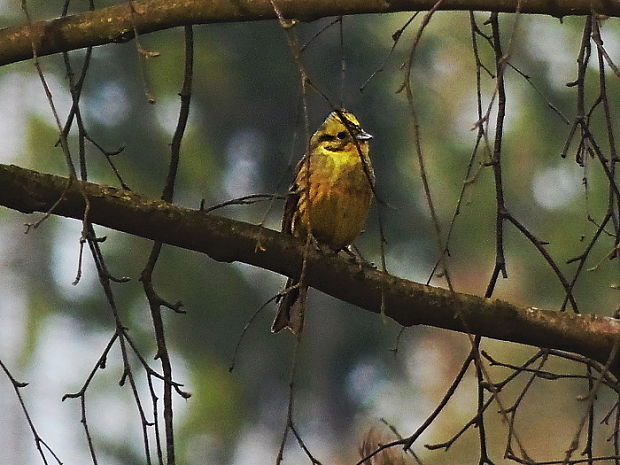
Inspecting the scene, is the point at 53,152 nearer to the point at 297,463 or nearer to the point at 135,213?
the point at 297,463

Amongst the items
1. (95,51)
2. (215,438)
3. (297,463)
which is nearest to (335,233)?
(297,463)

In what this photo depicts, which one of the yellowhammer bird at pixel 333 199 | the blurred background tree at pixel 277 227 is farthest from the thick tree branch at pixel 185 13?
the blurred background tree at pixel 277 227

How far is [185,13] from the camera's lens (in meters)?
1.10

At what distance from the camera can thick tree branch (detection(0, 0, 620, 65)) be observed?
3.48 feet

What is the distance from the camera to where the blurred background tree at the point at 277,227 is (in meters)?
2.83

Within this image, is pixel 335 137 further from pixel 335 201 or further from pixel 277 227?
pixel 277 227

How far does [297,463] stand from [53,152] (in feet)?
3.62

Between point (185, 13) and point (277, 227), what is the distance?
1.78m

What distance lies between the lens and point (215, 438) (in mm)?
2887

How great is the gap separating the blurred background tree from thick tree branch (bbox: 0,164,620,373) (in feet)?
5.19

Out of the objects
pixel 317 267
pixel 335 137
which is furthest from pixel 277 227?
pixel 317 267

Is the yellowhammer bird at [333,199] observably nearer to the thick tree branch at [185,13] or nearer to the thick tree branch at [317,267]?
the thick tree branch at [317,267]

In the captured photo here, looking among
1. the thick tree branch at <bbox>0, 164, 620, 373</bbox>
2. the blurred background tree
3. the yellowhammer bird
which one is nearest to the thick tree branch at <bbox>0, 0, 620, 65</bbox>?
the thick tree branch at <bbox>0, 164, 620, 373</bbox>

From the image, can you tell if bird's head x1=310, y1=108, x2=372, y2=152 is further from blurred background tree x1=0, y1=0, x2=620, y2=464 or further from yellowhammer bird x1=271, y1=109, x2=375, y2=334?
blurred background tree x1=0, y1=0, x2=620, y2=464
